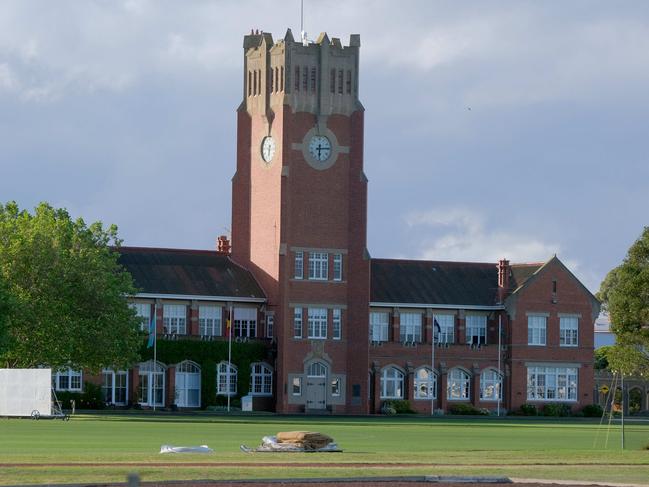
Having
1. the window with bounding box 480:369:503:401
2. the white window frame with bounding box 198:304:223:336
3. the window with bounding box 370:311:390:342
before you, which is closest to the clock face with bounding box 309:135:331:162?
the window with bounding box 370:311:390:342

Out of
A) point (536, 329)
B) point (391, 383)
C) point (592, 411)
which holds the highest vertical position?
point (536, 329)

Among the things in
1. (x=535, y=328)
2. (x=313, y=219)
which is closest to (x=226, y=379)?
(x=313, y=219)

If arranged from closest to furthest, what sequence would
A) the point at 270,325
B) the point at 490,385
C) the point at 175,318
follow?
the point at 175,318
the point at 270,325
the point at 490,385

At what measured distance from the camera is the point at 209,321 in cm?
10225

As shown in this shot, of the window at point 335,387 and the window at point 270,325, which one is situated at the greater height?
the window at point 270,325

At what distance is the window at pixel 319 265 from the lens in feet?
336

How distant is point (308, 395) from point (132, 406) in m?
11.2

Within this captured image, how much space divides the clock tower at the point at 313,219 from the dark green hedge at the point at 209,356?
6.58ft

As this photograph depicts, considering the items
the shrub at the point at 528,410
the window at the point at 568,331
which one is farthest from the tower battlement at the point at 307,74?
the shrub at the point at 528,410

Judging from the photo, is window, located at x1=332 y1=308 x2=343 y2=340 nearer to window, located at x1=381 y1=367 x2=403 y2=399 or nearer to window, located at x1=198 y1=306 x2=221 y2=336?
window, located at x1=381 y1=367 x2=403 y2=399

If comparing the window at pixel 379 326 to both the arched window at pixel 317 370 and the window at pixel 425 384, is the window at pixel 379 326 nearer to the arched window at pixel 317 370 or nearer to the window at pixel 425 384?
the window at pixel 425 384

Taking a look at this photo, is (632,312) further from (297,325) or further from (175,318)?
(175,318)

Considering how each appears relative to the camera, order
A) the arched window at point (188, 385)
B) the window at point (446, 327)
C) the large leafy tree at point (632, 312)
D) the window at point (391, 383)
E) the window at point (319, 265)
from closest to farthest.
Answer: the large leafy tree at point (632, 312), the arched window at point (188, 385), the window at point (319, 265), the window at point (391, 383), the window at point (446, 327)

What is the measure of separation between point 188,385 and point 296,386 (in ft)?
21.9
